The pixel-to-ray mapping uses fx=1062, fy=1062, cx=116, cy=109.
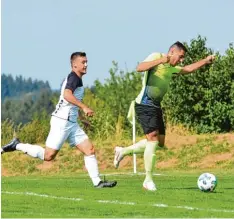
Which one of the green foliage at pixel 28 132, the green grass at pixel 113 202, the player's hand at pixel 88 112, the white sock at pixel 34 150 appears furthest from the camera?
the green foliage at pixel 28 132

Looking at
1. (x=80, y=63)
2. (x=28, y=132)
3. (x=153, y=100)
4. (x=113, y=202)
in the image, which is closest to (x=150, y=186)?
(x=153, y=100)

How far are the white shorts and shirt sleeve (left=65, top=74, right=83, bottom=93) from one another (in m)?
0.59

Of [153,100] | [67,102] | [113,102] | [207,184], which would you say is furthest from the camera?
[113,102]

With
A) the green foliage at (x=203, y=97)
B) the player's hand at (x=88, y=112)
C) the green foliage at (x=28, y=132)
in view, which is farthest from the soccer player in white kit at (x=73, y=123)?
the green foliage at (x=28, y=132)

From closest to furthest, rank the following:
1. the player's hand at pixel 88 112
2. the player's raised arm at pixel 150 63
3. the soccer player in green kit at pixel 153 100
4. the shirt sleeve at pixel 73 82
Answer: the player's hand at pixel 88 112 → the player's raised arm at pixel 150 63 → the shirt sleeve at pixel 73 82 → the soccer player in green kit at pixel 153 100

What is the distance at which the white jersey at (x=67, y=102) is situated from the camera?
17219mm

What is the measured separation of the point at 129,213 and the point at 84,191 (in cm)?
375

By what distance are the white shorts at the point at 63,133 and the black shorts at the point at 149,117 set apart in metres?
1.00

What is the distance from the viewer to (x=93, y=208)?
13930 mm

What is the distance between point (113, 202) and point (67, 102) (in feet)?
9.80

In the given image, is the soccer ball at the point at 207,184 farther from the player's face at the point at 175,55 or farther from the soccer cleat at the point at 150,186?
the player's face at the point at 175,55

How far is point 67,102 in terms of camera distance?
1731cm

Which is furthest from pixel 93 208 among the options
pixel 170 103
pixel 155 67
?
pixel 170 103

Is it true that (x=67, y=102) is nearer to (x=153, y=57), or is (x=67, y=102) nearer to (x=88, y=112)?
(x=88, y=112)
